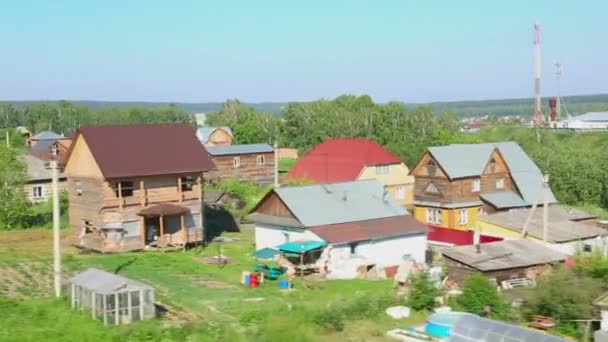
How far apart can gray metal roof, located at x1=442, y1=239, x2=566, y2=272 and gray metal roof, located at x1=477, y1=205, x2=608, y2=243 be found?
12.2 feet

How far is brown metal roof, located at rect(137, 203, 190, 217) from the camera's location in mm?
32156

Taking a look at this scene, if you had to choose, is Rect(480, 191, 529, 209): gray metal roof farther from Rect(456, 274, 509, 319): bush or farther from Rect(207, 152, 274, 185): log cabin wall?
Rect(207, 152, 274, 185): log cabin wall

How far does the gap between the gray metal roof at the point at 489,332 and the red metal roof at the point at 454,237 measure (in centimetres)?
1602

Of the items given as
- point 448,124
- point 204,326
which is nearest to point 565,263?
point 204,326

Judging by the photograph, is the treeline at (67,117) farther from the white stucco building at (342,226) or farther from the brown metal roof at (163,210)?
the white stucco building at (342,226)

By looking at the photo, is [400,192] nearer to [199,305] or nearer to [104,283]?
[199,305]

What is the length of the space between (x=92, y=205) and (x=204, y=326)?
1444cm

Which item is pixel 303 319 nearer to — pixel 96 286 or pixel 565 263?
pixel 96 286

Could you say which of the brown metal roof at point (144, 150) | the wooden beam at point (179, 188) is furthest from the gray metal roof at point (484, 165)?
the wooden beam at point (179, 188)

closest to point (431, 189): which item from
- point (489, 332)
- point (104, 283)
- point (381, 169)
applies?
point (381, 169)

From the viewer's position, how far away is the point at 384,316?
21.9 metres

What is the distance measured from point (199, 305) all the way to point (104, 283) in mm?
2906

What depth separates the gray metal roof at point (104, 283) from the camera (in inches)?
809

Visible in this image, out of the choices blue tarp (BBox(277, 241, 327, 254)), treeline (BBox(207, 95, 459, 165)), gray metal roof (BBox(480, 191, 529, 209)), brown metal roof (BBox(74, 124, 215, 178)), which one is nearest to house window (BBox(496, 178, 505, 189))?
gray metal roof (BBox(480, 191, 529, 209))
